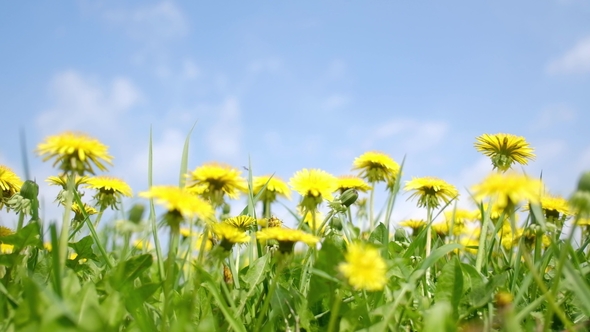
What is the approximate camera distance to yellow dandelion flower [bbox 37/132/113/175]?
1.48 metres

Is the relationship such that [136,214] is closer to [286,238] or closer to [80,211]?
[286,238]

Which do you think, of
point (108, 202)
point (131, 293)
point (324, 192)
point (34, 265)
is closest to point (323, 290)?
point (324, 192)

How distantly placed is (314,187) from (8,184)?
1.51 metres

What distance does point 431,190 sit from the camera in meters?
2.90

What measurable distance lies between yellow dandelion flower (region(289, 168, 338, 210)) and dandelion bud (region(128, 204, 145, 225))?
831mm

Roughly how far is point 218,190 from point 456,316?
0.92m

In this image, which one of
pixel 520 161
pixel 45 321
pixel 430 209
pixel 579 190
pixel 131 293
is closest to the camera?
pixel 45 321

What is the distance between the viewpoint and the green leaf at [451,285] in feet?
5.75

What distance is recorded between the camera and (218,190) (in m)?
1.66

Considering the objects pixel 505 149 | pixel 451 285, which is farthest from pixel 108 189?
pixel 505 149

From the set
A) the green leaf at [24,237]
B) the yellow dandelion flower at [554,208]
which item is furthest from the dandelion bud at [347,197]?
the green leaf at [24,237]

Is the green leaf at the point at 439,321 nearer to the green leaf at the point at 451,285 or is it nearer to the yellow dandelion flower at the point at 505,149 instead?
the green leaf at the point at 451,285

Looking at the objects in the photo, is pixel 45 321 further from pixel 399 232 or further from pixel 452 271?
pixel 399 232

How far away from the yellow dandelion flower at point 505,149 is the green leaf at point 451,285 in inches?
39.7
